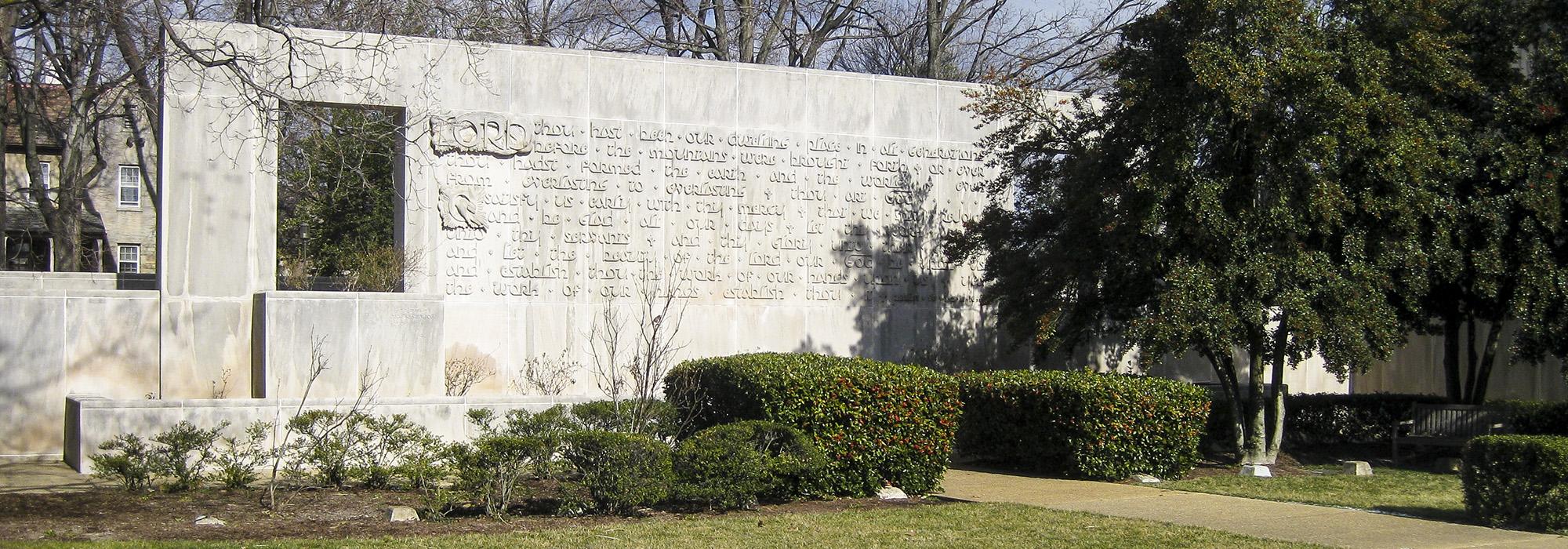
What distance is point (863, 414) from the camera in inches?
443

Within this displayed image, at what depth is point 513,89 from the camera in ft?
54.2

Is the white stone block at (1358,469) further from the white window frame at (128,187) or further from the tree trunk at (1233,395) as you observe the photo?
the white window frame at (128,187)

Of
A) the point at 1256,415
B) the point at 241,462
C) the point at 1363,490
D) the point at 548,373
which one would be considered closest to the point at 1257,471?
the point at 1256,415

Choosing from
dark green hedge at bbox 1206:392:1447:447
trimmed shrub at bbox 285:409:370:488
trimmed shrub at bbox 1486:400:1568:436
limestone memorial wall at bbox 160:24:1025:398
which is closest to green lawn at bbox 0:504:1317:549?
trimmed shrub at bbox 285:409:370:488

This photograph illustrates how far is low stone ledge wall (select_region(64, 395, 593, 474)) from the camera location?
472 inches

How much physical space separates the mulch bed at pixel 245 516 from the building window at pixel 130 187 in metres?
33.0

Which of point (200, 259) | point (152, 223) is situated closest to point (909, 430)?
point (200, 259)

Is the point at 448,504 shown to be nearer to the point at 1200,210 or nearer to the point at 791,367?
the point at 791,367

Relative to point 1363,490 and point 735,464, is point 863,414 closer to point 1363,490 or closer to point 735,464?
point 735,464

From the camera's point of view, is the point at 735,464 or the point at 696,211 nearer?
the point at 735,464

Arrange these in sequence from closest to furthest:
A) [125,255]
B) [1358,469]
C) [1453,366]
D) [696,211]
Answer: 1. [1358,469]
2. [696,211]
3. [1453,366]
4. [125,255]

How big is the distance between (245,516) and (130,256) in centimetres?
3556

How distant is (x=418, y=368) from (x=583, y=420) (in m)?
4.24

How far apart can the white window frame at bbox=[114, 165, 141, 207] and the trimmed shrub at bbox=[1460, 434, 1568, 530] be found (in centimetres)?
3931
